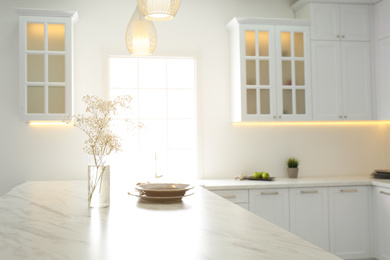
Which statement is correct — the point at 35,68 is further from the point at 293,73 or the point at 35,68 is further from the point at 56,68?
the point at 293,73

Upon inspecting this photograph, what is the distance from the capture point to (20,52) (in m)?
4.16

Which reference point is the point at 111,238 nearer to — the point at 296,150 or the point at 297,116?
the point at 297,116

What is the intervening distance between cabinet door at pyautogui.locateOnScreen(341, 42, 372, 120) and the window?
65.8 inches

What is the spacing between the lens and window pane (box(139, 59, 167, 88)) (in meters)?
4.86

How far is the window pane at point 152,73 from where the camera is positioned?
15.9ft

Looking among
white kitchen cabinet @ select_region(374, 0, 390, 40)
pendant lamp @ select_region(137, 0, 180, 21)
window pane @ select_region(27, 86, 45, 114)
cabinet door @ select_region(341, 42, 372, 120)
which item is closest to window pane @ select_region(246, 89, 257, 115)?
cabinet door @ select_region(341, 42, 372, 120)

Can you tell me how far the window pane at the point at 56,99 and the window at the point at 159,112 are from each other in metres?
0.69

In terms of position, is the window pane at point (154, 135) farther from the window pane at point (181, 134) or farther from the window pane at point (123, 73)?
the window pane at point (123, 73)

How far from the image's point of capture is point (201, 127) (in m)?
4.75

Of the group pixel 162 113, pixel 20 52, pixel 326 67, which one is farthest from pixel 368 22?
pixel 20 52

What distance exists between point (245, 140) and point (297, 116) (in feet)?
2.13

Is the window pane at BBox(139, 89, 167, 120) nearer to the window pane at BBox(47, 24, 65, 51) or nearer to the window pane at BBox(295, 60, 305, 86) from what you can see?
the window pane at BBox(47, 24, 65, 51)

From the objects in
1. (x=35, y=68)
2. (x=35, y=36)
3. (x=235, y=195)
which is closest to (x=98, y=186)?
(x=235, y=195)

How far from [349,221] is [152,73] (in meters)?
2.64
